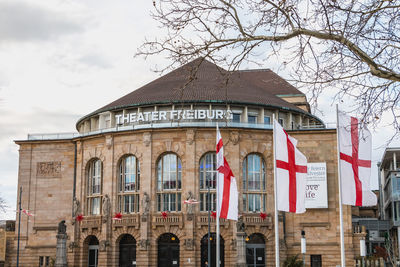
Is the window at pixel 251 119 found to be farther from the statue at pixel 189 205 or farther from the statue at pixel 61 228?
the statue at pixel 61 228

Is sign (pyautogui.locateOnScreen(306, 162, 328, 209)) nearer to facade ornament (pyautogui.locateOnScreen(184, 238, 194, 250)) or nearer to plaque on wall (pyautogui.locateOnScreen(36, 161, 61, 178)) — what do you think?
facade ornament (pyautogui.locateOnScreen(184, 238, 194, 250))

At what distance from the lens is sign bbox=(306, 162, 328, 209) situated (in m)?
50.8

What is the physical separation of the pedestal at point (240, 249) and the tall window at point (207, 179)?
5.94 m

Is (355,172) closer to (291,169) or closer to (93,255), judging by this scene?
(291,169)

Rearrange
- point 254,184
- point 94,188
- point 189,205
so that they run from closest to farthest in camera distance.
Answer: point 189,205 → point 254,184 → point 94,188

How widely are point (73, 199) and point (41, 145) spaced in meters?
6.72

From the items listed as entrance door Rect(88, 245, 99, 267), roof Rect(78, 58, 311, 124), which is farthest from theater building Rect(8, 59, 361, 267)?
roof Rect(78, 58, 311, 124)

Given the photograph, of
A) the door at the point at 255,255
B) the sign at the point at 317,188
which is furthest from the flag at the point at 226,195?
the sign at the point at 317,188

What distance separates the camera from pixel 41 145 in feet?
192

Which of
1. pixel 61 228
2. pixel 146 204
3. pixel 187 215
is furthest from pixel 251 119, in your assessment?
pixel 61 228

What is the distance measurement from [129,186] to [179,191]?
4.91m

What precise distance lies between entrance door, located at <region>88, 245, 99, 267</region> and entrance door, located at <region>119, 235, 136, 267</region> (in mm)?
3078

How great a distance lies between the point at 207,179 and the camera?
169 feet

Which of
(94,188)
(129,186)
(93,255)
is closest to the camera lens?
(129,186)
